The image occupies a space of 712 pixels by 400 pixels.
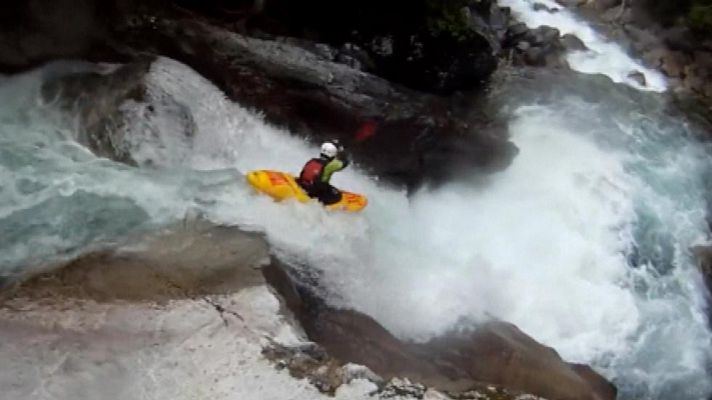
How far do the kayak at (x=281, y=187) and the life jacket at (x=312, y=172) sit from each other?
96 mm

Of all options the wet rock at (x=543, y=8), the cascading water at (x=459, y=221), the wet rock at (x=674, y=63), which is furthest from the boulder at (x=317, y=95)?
the wet rock at (x=543, y=8)

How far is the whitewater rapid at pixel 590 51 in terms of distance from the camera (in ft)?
50.6

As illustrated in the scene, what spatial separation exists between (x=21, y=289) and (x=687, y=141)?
436 inches

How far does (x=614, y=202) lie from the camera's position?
37.3ft

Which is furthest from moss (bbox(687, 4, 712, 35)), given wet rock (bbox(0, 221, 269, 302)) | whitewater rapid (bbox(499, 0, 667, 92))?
wet rock (bbox(0, 221, 269, 302))

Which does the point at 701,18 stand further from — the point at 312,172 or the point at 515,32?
the point at 312,172

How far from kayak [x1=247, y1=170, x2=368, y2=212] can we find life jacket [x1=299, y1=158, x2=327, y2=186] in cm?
10

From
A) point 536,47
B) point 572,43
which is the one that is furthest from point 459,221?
point 572,43

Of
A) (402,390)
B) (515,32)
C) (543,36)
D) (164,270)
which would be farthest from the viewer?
(543,36)

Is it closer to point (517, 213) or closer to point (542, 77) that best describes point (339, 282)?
point (517, 213)

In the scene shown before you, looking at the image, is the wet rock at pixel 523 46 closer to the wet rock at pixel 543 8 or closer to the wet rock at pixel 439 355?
the wet rock at pixel 543 8

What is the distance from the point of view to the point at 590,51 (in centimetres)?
1612

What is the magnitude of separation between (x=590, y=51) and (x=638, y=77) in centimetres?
125

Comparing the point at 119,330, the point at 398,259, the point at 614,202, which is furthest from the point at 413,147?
the point at 119,330
